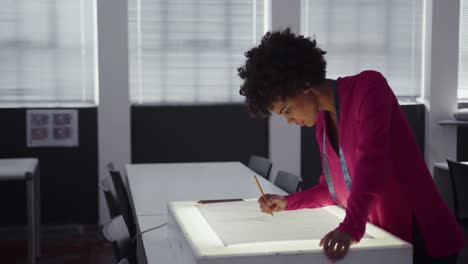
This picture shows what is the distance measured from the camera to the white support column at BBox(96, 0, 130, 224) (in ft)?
17.9

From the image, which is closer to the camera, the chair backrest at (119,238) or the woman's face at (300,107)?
the woman's face at (300,107)

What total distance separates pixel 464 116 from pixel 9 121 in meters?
4.23

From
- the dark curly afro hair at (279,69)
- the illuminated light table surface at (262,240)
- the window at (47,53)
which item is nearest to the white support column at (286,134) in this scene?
the window at (47,53)

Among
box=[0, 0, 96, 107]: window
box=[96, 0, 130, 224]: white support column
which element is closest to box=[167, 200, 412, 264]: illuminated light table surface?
box=[96, 0, 130, 224]: white support column

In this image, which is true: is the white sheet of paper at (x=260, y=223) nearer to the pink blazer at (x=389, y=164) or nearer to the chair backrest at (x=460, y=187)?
the pink blazer at (x=389, y=164)

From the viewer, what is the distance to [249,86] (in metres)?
1.64

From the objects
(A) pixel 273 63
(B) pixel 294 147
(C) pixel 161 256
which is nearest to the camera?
(A) pixel 273 63

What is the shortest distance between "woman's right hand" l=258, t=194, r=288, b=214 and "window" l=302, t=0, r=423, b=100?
428 cm

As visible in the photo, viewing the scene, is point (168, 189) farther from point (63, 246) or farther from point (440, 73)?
point (440, 73)

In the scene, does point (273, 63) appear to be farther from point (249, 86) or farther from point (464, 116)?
point (464, 116)

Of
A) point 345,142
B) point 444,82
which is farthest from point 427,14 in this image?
point 345,142

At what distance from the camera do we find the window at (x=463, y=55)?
20.7 ft

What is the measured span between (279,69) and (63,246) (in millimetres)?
3972

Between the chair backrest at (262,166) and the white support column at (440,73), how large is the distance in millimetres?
2469
